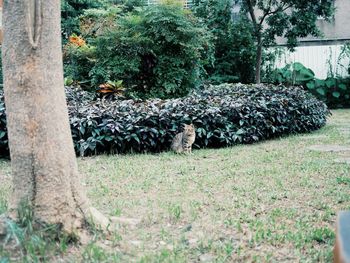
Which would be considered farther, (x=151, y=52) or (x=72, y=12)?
(x=72, y=12)

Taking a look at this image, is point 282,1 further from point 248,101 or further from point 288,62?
point 248,101

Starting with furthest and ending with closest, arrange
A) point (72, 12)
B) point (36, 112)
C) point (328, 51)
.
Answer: point (328, 51) < point (72, 12) < point (36, 112)

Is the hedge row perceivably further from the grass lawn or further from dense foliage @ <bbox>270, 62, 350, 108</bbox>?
dense foliage @ <bbox>270, 62, 350, 108</bbox>

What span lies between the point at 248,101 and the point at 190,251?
576 cm

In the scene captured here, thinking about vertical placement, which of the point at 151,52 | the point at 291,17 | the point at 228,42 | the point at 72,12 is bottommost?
the point at 151,52

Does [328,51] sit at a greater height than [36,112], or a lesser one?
greater

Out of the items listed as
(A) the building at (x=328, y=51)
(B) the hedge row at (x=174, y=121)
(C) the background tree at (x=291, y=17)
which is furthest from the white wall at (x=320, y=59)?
(B) the hedge row at (x=174, y=121)

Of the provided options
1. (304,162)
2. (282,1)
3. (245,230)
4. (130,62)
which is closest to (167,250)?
(245,230)

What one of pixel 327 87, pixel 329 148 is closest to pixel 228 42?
pixel 327 87

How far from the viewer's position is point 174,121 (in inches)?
283

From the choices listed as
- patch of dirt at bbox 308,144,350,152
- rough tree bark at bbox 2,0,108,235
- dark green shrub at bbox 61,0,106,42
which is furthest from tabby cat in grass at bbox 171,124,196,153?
dark green shrub at bbox 61,0,106,42

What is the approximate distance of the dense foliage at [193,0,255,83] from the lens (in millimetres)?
12539

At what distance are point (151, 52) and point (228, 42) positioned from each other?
511 cm

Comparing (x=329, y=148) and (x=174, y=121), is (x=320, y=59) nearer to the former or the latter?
(x=329, y=148)
